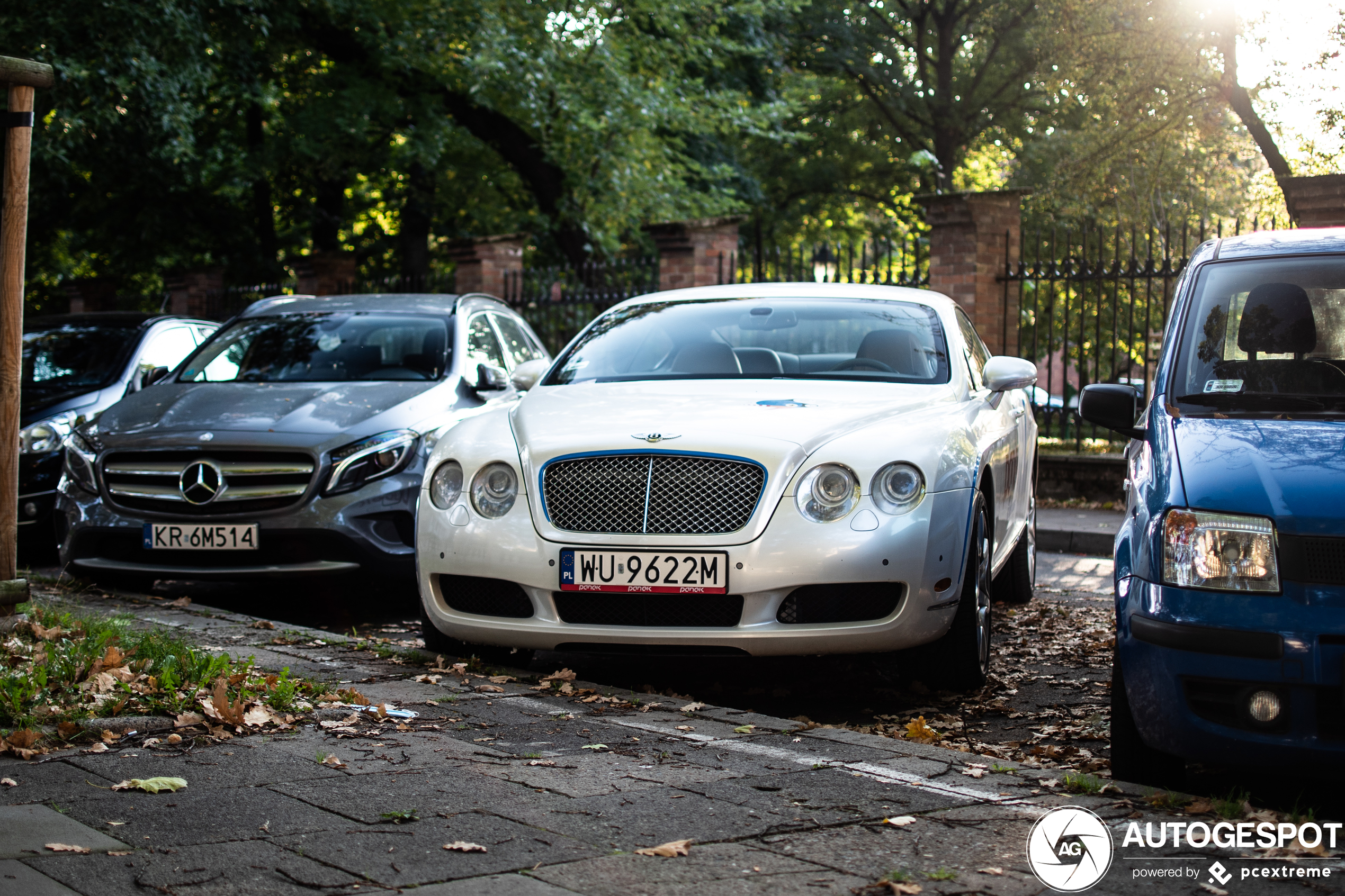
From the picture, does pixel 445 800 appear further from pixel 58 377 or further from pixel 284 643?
pixel 58 377

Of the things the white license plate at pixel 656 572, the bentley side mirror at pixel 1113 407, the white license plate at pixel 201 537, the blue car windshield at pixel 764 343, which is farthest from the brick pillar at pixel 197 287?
the bentley side mirror at pixel 1113 407

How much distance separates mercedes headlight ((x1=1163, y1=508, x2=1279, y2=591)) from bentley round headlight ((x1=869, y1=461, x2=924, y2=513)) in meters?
1.33

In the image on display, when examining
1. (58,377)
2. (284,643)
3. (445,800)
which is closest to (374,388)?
(284,643)

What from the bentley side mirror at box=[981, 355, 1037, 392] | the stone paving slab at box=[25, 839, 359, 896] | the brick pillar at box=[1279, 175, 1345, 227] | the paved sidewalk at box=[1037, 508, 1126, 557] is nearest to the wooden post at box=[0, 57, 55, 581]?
the stone paving slab at box=[25, 839, 359, 896]

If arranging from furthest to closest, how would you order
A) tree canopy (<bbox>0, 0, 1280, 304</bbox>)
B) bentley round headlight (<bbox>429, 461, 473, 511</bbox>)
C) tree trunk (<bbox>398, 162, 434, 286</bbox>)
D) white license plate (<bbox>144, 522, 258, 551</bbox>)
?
tree trunk (<bbox>398, 162, 434, 286</bbox>), tree canopy (<bbox>0, 0, 1280, 304</bbox>), white license plate (<bbox>144, 522, 258, 551</bbox>), bentley round headlight (<bbox>429, 461, 473, 511</bbox>)

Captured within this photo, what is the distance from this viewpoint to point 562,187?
23875 millimetres

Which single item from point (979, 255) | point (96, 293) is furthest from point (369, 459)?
point (96, 293)

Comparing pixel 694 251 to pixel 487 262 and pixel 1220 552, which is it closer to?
pixel 487 262

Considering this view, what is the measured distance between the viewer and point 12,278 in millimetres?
6082

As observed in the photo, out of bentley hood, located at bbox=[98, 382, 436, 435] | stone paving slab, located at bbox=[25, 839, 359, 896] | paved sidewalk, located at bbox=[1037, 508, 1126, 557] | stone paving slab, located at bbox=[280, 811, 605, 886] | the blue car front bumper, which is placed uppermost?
bentley hood, located at bbox=[98, 382, 436, 435]

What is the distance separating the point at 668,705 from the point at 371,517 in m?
2.72

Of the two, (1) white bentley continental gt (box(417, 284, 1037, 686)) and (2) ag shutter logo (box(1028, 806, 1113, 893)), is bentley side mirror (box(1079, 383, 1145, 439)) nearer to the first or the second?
(1) white bentley continental gt (box(417, 284, 1037, 686))

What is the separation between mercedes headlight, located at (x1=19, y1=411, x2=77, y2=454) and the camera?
9.16 m

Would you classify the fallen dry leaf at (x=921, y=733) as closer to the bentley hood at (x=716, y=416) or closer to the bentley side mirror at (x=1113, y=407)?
the bentley hood at (x=716, y=416)
